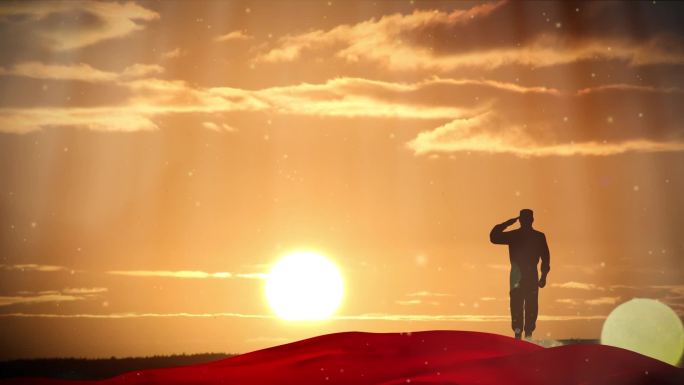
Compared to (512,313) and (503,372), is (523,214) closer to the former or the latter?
(512,313)

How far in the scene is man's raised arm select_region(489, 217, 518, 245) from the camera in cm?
1212

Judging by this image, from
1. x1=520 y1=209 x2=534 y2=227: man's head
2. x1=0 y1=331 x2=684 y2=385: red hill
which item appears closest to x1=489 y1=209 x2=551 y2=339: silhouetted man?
x1=520 y1=209 x2=534 y2=227: man's head

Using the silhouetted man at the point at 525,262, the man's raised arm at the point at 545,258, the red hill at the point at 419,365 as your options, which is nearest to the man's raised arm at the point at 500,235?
the silhouetted man at the point at 525,262

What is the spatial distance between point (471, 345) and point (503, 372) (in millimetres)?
982

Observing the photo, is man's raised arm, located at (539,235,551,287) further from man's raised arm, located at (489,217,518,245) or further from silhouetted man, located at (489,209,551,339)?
man's raised arm, located at (489,217,518,245)

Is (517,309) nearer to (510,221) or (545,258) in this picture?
(545,258)

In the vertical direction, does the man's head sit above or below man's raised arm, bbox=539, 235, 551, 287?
above

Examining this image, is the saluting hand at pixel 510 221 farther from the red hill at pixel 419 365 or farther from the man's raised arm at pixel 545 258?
the red hill at pixel 419 365

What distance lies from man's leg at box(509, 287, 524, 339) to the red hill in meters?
2.69

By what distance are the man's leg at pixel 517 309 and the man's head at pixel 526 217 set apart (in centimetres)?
100

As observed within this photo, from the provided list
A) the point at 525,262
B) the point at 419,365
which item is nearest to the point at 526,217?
the point at 525,262

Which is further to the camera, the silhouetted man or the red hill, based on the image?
the silhouetted man

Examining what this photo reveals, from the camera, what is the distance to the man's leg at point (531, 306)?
12.1 meters

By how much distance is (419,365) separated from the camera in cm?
883
